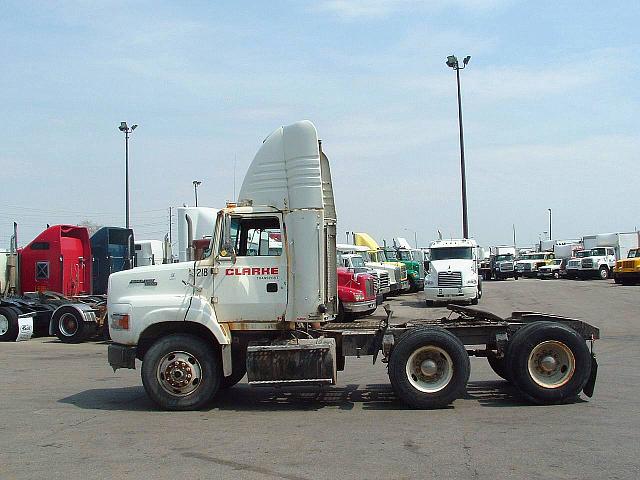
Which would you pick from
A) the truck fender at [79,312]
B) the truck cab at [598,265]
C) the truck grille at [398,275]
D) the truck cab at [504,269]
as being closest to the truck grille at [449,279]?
the truck grille at [398,275]

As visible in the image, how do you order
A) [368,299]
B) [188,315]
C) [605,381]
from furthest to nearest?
[368,299] → [605,381] → [188,315]

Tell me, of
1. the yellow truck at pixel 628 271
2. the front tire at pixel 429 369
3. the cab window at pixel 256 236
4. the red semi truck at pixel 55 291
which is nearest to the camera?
the front tire at pixel 429 369

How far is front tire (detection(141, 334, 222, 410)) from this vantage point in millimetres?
9781

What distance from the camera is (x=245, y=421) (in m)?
9.21

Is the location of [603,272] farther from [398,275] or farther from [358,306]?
[358,306]

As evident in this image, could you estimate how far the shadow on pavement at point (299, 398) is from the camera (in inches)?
397

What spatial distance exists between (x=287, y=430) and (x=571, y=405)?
3969 millimetres

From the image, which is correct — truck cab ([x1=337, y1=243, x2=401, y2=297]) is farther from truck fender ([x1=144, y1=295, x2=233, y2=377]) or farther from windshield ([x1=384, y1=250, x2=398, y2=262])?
truck fender ([x1=144, y1=295, x2=233, y2=377])

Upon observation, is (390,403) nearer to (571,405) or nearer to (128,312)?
(571,405)

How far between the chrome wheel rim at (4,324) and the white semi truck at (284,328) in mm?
11931

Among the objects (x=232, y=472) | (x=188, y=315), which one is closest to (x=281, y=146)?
(x=188, y=315)

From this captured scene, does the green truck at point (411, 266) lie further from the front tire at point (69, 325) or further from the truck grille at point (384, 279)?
the front tire at point (69, 325)

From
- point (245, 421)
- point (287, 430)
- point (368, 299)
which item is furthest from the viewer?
point (368, 299)

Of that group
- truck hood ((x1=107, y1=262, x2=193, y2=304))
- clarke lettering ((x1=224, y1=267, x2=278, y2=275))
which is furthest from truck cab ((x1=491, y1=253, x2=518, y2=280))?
truck hood ((x1=107, y1=262, x2=193, y2=304))
